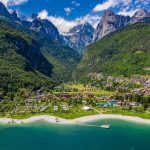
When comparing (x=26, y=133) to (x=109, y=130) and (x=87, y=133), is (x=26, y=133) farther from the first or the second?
(x=109, y=130)

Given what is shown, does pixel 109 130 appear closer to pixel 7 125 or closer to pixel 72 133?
pixel 72 133

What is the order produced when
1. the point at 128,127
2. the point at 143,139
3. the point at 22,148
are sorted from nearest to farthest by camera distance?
the point at 22,148 → the point at 143,139 → the point at 128,127

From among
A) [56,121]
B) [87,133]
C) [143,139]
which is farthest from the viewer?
[56,121]

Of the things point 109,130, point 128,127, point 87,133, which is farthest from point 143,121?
point 87,133

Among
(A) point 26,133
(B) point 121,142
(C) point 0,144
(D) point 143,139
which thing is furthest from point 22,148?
(D) point 143,139

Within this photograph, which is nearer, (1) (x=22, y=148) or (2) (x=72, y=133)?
(1) (x=22, y=148)

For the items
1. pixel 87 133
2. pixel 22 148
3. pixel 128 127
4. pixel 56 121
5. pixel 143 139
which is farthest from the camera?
pixel 56 121
